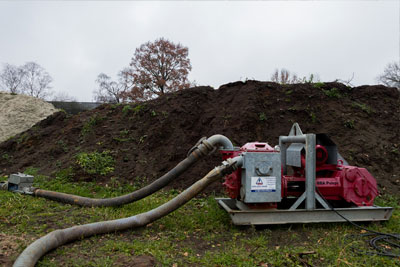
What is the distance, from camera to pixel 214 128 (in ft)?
27.6

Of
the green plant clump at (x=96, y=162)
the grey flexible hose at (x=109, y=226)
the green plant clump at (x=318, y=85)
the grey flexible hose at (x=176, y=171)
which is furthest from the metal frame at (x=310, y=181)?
the green plant clump at (x=318, y=85)

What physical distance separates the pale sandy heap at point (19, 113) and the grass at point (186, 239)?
9.03m

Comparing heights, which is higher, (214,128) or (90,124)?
(90,124)

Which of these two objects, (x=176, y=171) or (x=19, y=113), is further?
(x=19, y=113)

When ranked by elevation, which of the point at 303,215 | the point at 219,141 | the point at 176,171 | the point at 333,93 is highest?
the point at 333,93

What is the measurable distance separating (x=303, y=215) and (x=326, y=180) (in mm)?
762

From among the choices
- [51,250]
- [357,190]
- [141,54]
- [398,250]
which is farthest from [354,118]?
[141,54]

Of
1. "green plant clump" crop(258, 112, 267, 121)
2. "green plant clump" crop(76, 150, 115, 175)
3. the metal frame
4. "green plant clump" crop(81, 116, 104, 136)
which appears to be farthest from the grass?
"green plant clump" crop(81, 116, 104, 136)

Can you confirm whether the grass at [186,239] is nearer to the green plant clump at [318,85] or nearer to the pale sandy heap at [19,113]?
the green plant clump at [318,85]

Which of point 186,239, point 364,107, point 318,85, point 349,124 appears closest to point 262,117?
point 349,124

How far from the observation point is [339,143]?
792 centimetres

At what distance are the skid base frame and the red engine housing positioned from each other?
17 cm

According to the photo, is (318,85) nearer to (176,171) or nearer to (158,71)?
(176,171)

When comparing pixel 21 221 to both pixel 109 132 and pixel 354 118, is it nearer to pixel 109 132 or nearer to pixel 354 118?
pixel 109 132
